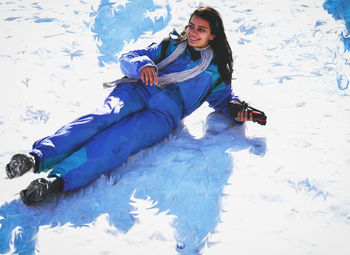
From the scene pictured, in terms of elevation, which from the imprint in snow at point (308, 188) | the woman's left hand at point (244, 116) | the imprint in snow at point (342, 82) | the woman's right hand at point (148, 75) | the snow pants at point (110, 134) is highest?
the woman's right hand at point (148, 75)

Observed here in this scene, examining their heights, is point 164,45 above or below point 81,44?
above

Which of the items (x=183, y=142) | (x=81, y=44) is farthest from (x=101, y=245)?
(x=81, y=44)

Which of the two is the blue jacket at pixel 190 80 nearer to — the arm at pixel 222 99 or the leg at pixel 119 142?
the arm at pixel 222 99

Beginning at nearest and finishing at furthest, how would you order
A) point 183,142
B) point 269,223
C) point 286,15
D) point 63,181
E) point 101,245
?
1. point 101,245
2. point 269,223
3. point 63,181
4. point 183,142
5. point 286,15

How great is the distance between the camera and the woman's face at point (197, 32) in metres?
2.39

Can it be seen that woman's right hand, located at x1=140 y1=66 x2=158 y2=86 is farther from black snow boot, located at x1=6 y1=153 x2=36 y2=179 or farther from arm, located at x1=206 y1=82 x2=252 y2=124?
black snow boot, located at x1=6 y1=153 x2=36 y2=179

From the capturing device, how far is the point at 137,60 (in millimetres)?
2264

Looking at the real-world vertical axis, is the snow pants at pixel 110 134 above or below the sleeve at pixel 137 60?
below

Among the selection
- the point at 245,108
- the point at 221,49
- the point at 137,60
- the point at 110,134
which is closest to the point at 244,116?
the point at 245,108

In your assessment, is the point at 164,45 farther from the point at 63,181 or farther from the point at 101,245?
the point at 101,245

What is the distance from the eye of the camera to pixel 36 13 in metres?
4.30

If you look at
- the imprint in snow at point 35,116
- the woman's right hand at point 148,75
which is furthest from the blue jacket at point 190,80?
the imprint in snow at point 35,116

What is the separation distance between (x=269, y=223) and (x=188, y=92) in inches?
40.8

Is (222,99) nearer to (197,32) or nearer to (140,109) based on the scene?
(197,32)
